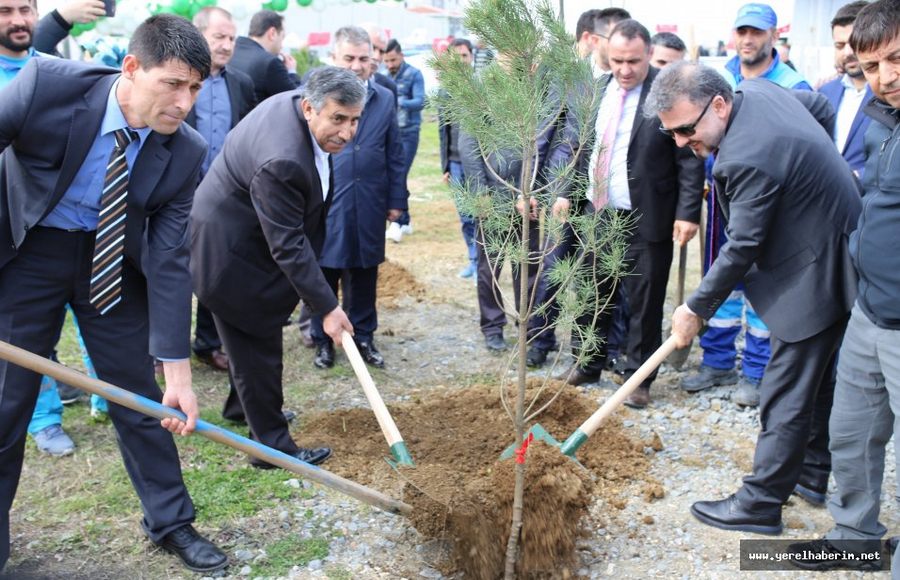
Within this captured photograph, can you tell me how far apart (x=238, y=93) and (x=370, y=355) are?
6.37ft

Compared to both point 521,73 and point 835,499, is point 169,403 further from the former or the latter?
point 835,499

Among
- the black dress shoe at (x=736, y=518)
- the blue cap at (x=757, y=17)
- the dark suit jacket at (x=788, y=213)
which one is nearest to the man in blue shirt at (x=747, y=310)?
the blue cap at (x=757, y=17)

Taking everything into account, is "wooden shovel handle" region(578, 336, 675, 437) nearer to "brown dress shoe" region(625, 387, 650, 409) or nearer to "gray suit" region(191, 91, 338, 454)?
"gray suit" region(191, 91, 338, 454)

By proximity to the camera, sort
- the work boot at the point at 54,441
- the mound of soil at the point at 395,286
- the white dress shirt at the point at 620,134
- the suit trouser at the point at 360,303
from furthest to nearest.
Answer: the mound of soil at the point at 395,286 → the suit trouser at the point at 360,303 → the white dress shirt at the point at 620,134 → the work boot at the point at 54,441

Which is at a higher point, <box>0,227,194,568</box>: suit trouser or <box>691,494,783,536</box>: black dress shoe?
<box>0,227,194,568</box>: suit trouser

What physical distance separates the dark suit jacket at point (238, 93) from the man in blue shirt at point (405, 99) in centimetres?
323

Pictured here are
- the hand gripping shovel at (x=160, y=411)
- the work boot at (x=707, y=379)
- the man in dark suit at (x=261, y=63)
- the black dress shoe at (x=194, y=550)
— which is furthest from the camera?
the man in dark suit at (x=261, y=63)

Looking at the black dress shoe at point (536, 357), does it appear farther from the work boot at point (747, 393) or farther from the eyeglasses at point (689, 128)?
the eyeglasses at point (689, 128)

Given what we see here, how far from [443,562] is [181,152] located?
1.89 metres

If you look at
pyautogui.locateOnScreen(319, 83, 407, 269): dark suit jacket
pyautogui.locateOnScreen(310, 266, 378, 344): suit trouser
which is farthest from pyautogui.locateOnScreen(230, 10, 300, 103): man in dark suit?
pyautogui.locateOnScreen(310, 266, 378, 344): suit trouser

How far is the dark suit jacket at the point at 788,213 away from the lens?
10.6 feet

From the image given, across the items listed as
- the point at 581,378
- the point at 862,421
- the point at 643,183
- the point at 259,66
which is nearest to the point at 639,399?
the point at 581,378

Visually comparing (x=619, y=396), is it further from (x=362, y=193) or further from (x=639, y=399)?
(x=362, y=193)

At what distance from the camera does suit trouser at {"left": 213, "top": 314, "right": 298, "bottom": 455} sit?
399 centimetres
